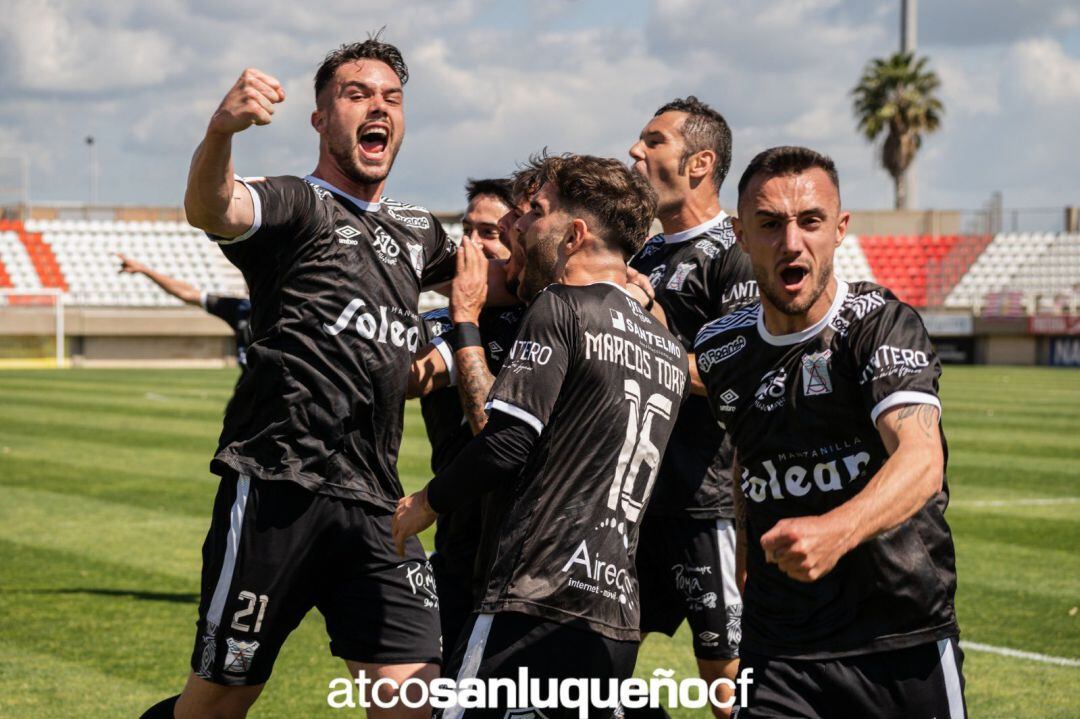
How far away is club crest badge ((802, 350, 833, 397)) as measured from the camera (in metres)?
3.64

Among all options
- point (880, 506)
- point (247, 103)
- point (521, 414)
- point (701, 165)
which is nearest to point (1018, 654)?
point (701, 165)

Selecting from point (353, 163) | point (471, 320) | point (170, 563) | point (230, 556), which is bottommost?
point (170, 563)

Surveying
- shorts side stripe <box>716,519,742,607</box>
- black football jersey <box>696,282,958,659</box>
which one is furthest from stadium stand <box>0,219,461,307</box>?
→ black football jersey <box>696,282,958,659</box>

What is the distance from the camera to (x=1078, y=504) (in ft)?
42.2

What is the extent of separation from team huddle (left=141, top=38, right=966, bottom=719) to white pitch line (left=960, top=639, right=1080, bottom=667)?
11.4 feet

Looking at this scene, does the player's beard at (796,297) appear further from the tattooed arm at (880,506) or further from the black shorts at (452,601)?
the black shorts at (452,601)

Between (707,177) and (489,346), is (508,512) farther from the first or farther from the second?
(707,177)

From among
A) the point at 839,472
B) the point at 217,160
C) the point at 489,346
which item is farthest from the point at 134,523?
the point at 839,472

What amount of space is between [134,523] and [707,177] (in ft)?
25.3

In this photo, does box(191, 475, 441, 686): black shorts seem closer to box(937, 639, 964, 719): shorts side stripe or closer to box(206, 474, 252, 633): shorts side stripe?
box(206, 474, 252, 633): shorts side stripe

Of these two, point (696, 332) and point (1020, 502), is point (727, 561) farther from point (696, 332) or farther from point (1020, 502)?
point (1020, 502)

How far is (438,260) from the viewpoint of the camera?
194 inches

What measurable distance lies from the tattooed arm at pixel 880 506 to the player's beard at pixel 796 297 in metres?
0.43

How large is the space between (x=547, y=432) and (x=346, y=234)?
130 cm
